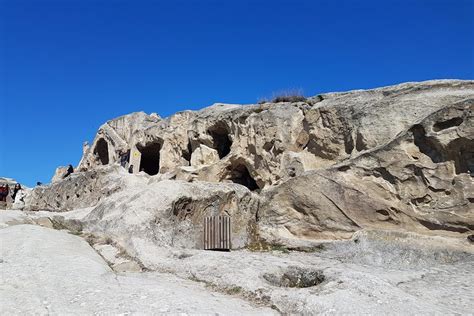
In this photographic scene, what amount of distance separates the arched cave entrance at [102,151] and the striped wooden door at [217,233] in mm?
21837

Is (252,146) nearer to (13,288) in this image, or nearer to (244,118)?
(244,118)

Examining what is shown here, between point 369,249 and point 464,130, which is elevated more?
point 464,130

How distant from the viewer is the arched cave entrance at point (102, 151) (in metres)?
31.3

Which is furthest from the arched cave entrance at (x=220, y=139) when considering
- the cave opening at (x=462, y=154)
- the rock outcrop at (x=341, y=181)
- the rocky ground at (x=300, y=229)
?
the cave opening at (x=462, y=154)

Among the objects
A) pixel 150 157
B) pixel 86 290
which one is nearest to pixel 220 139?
pixel 150 157

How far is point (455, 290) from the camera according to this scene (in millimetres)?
7152

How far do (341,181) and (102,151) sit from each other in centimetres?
2371


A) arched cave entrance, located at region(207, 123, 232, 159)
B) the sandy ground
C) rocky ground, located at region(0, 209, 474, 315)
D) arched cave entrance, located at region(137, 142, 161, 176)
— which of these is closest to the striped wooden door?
rocky ground, located at region(0, 209, 474, 315)

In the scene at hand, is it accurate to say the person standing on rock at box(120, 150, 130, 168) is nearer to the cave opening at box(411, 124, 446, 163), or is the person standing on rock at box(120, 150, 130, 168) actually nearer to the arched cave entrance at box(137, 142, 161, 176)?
the arched cave entrance at box(137, 142, 161, 176)

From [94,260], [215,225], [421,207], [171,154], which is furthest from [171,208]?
[171,154]

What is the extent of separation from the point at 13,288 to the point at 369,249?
23.6 feet

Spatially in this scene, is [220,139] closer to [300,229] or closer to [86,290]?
[300,229]

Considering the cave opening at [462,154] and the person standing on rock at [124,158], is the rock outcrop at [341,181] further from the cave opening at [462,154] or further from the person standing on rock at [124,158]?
the person standing on rock at [124,158]

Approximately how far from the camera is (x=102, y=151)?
3200 centimetres
